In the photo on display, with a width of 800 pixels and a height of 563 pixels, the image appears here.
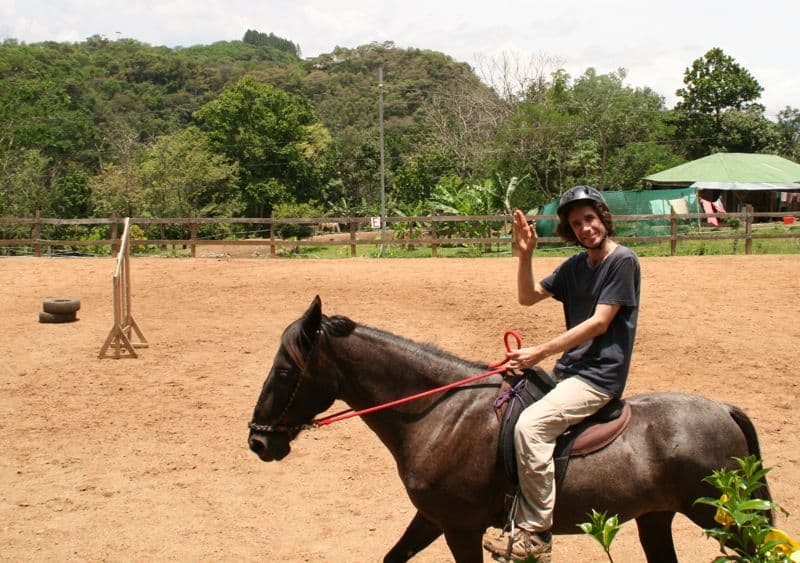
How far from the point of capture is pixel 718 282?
1527 centimetres

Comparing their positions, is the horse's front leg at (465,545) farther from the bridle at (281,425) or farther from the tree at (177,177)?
the tree at (177,177)

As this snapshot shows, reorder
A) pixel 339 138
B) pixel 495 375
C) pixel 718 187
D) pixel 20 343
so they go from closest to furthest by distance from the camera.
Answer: pixel 495 375, pixel 20 343, pixel 718 187, pixel 339 138

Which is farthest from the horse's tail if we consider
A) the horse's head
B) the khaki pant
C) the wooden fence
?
the wooden fence

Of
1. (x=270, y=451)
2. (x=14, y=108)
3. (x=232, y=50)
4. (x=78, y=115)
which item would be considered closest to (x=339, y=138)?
(x=78, y=115)

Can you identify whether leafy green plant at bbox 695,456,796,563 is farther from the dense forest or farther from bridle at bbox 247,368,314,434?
the dense forest

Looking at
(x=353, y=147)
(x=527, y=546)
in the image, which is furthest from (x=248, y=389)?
(x=353, y=147)

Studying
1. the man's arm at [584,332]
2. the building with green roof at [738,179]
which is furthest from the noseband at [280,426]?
the building with green roof at [738,179]

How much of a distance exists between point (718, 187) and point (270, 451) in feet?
119

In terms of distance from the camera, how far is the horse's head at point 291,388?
12.4 ft

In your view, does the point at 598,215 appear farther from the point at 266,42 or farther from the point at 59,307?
the point at 266,42

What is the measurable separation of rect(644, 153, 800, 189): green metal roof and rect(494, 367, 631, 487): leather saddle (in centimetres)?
3621

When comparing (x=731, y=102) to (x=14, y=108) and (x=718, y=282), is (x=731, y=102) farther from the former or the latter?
(x=14, y=108)

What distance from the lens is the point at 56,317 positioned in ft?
45.4

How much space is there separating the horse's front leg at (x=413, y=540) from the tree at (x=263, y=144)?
48242mm
